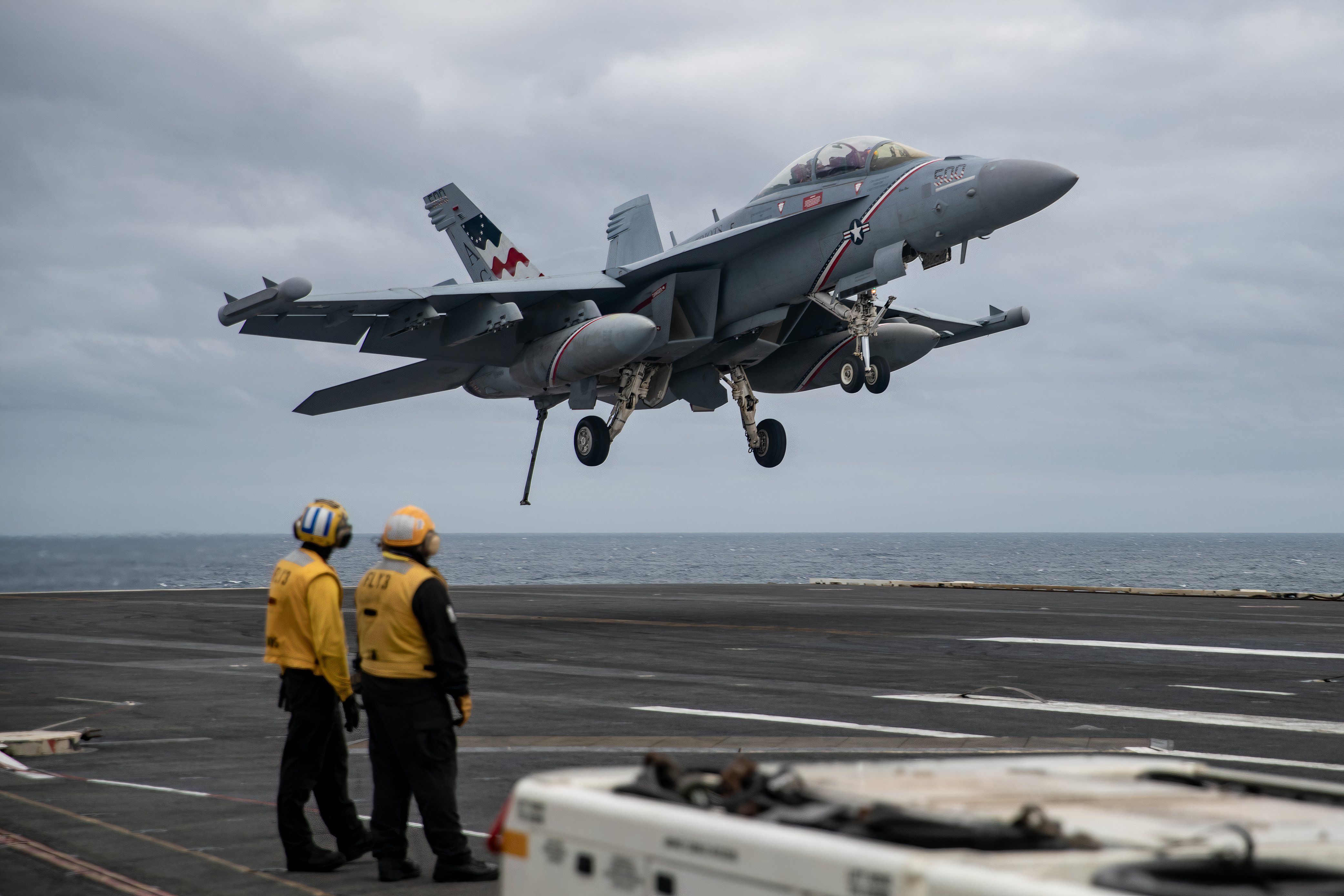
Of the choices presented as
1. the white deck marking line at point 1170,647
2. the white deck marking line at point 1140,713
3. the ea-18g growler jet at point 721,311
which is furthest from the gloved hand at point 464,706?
the ea-18g growler jet at point 721,311

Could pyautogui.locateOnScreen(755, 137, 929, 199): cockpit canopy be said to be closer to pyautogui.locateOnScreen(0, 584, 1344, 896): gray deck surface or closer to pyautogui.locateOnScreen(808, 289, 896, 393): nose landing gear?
pyautogui.locateOnScreen(808, 289, 896, 393): nose landing gear

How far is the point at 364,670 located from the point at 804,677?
10.3 metres

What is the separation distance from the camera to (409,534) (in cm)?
702

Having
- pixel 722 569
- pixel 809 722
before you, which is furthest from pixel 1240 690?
pixel 722 569

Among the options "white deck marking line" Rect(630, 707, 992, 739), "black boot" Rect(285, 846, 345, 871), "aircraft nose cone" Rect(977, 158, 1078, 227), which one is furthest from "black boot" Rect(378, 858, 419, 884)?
"aircraft nose cone" Rect(977, 158, 1078, 227)

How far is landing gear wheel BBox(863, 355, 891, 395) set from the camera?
25.2 m

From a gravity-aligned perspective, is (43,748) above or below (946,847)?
below

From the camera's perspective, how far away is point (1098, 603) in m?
31.5

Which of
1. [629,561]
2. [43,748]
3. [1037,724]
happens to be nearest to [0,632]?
[43,748]

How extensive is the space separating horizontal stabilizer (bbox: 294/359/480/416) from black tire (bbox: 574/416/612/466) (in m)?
3.32

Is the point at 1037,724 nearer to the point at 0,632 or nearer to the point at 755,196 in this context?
the point at 755,196

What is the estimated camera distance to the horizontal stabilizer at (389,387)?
30734mm

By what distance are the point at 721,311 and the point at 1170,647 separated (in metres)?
12.5

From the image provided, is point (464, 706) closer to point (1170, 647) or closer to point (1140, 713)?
point (1140, 713)
